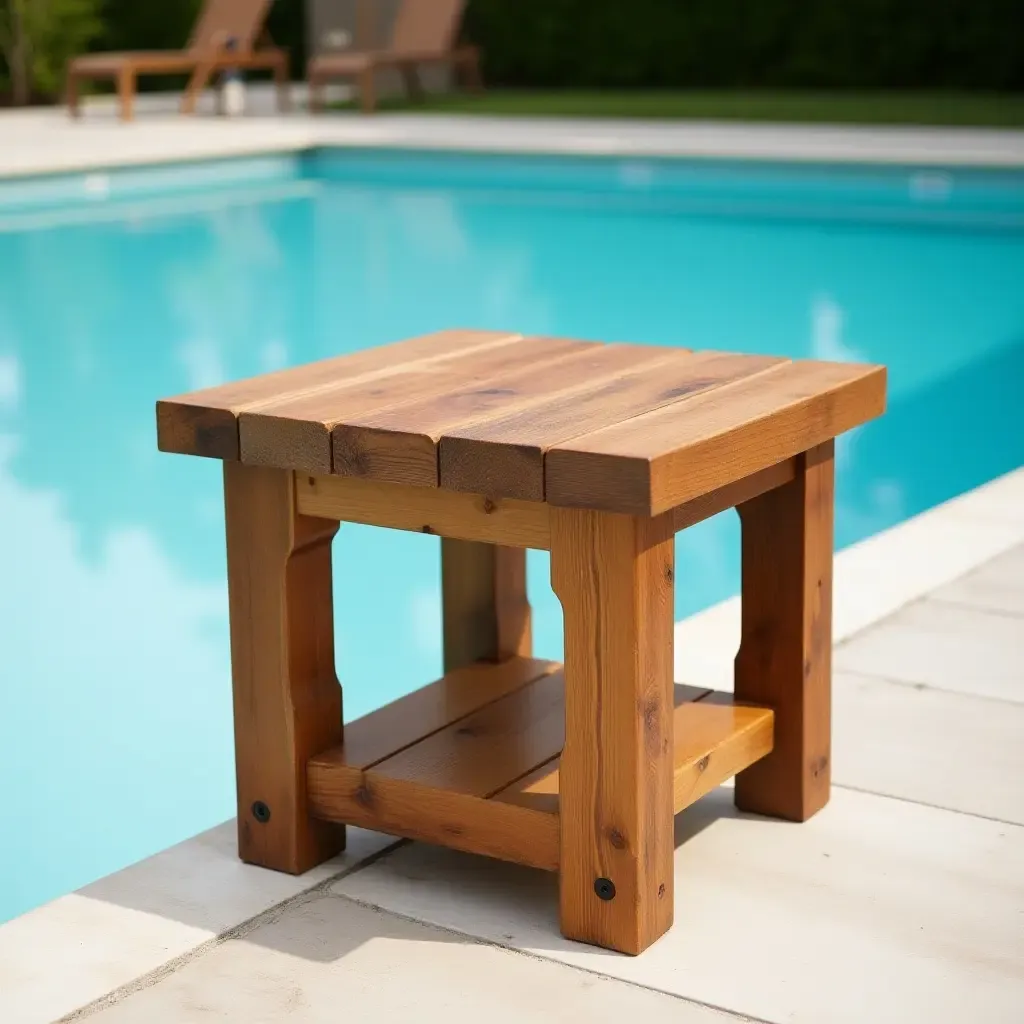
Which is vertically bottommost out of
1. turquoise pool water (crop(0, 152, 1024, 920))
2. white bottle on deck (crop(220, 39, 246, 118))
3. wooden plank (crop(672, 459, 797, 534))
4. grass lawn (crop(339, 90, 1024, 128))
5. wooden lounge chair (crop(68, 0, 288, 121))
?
turquoise pool water (crop(0, 152, 1024, 920))

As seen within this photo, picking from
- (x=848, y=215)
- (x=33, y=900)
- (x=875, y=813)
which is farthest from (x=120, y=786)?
(x=848, y=215)

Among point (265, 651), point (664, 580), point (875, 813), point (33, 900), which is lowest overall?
point (33, 900)

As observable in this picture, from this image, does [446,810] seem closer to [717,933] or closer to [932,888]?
[717,933]

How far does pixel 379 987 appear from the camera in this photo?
1919mm

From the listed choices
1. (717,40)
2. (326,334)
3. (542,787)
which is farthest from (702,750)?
(717,40)

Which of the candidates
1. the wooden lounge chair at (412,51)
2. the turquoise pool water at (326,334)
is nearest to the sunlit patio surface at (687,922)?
the turquoise pool water at (326,334)

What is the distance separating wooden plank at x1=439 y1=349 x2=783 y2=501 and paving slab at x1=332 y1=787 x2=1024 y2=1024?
0.54m

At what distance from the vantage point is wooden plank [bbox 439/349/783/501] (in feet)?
6.14

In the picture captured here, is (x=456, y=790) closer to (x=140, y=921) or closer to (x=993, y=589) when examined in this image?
(x=140, y=921)

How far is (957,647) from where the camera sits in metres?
3.02

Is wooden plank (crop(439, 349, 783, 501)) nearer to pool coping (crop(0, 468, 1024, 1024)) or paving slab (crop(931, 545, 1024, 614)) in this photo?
pool coping (crop(0, 468, 1024, 1024))

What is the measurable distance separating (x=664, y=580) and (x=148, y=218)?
8638 millimetres

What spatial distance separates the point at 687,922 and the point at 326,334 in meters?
5.25

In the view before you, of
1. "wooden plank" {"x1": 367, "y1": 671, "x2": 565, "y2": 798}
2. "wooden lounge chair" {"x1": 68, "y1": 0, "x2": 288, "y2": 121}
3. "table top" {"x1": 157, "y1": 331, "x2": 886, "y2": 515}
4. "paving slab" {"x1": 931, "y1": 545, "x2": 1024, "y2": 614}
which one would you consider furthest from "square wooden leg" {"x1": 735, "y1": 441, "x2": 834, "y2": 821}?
"wooden lounge chair" {"x1": 68, "y1": 0, "x2": 288, "y2": 121}
